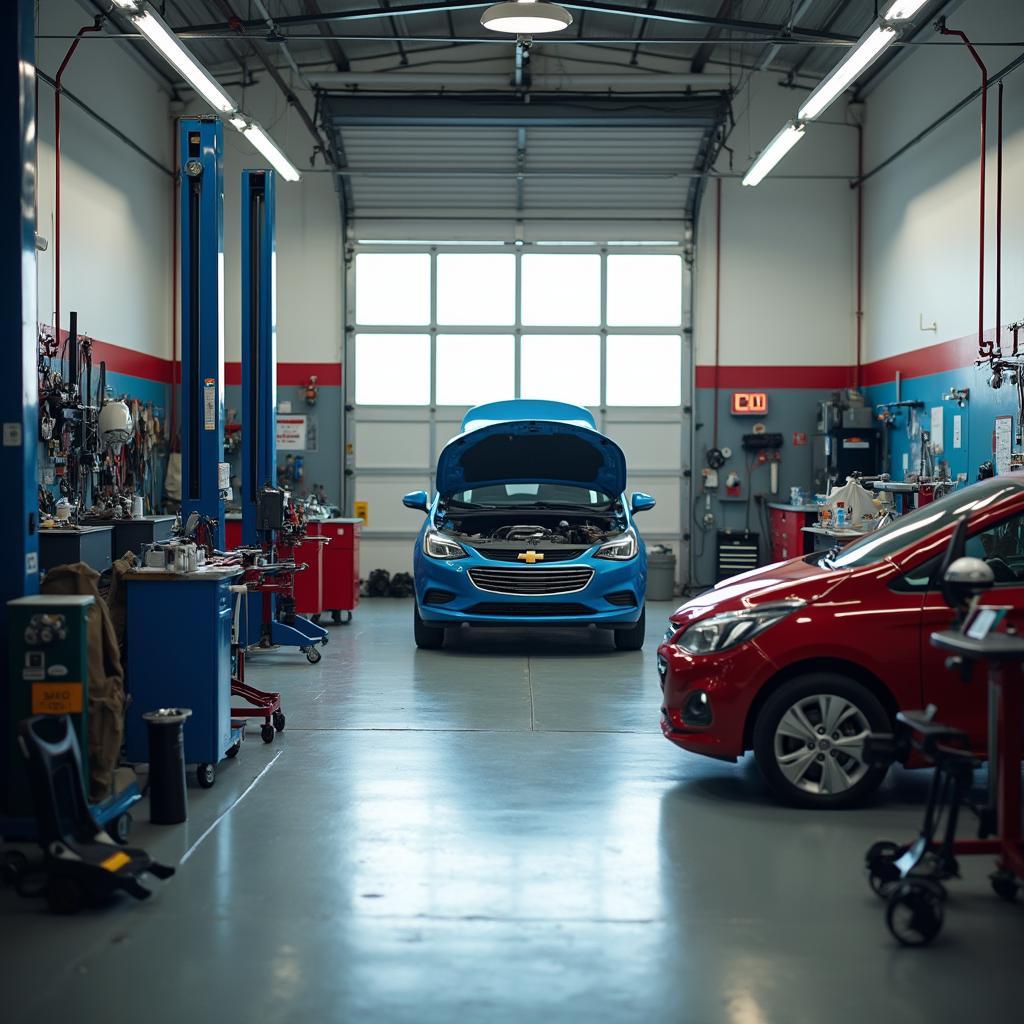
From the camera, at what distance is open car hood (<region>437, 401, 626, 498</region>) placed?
9.59 meters

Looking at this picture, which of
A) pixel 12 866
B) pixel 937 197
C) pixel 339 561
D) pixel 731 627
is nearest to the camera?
pixel 12 866

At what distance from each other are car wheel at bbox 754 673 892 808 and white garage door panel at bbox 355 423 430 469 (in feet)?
32.2

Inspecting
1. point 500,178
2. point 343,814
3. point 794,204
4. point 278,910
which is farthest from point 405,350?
point 278,910

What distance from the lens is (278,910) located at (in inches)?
151

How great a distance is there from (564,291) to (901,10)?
7.24 m

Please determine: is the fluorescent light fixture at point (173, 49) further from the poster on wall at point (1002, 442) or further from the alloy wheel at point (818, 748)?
the poster on wall at point (1002, 442)

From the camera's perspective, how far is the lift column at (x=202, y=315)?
7.27 m

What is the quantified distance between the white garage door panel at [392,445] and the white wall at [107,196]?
2.49 metres

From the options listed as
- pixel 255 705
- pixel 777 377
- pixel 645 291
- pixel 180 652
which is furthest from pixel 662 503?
pixel 180 652

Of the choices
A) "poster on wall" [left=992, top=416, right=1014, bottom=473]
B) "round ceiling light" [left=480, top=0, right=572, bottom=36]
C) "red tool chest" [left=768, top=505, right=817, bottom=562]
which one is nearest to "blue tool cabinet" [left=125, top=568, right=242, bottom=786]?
"round ceiling light" [left=480, top=0, right=572, bottom=36]

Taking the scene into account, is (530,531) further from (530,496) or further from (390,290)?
(390,290)

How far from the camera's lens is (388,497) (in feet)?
47.2

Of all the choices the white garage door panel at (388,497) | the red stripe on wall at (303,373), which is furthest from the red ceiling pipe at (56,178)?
the white garage door panel at (388,497)

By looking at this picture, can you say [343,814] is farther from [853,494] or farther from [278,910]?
[853,494]
